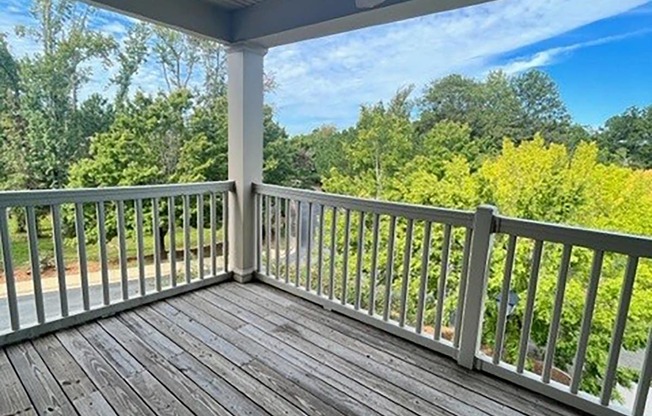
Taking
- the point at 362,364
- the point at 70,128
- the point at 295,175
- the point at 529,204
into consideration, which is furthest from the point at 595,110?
the point at 70,128

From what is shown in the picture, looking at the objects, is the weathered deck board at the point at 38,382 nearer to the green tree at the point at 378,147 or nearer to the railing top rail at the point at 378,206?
the railing top rail at the point at 378,206

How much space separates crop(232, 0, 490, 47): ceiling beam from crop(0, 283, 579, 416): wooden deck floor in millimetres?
2120

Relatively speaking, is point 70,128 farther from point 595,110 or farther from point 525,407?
point 595,110

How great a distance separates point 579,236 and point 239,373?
188cm

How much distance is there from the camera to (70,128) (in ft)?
28.3

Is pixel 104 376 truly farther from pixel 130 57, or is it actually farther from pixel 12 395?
pixel 130 57

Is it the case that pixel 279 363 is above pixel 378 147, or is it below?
below

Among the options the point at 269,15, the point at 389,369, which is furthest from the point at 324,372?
the point at 269,15

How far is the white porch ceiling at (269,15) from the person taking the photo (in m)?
2.41

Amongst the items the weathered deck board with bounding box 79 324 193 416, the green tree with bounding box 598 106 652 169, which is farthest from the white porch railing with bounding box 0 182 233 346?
the green tree with bounding box 598 106 652 169

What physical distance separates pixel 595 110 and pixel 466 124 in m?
3.04

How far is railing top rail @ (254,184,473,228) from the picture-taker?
86.4 inches

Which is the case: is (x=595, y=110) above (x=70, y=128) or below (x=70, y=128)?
above

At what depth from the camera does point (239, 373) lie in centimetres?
209
